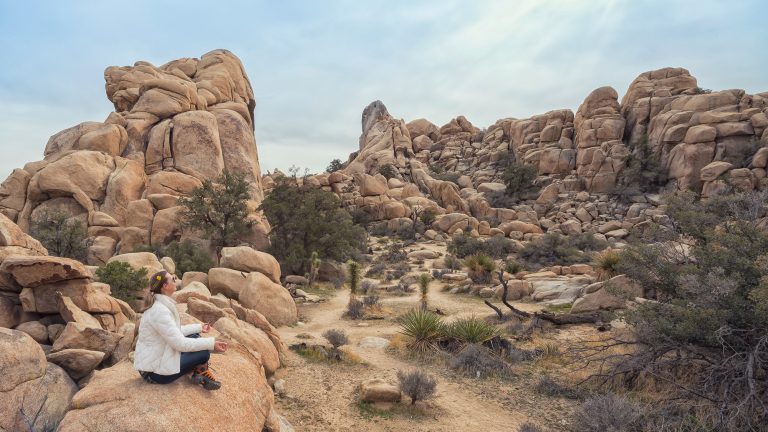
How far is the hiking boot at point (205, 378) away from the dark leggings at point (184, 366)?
3.3 inches

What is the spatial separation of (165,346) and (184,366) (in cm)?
33

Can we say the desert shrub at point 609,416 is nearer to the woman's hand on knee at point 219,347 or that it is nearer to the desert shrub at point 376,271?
the woman's hand on knee at point 219,347

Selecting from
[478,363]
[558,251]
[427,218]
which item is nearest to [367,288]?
[478,363]

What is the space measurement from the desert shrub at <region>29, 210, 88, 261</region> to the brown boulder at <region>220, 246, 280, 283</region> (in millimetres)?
7707

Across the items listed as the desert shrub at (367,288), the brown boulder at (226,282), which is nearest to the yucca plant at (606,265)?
the desert shrub at (367,288)

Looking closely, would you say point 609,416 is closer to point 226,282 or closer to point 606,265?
point 226,282

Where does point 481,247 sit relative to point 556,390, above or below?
above

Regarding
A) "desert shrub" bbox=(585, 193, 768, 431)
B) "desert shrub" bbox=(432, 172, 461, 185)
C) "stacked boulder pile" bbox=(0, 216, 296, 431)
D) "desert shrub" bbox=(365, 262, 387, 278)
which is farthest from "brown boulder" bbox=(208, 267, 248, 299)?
"desert shrub" bbox=(432, 172, 461, 185)

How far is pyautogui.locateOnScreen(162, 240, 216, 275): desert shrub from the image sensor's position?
58.7 ft

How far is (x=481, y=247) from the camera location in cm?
2962

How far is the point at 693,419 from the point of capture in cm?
576

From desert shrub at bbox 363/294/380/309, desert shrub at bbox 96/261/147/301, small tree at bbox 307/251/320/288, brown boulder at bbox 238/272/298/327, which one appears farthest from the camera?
small tree at bbox 307/251/320/288

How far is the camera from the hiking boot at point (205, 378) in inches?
180

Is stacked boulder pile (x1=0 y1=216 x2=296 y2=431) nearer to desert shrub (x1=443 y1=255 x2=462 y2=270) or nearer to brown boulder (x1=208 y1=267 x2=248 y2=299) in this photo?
brown boulder (x1=208 y1=267 x2=248 y2=299)
